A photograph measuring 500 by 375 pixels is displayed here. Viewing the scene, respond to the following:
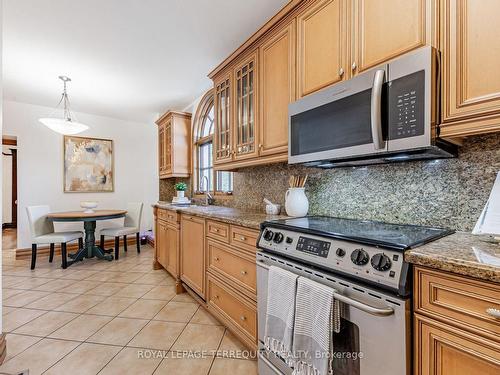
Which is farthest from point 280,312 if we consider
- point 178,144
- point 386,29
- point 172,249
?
point 178,144

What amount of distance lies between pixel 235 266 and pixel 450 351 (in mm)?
1301

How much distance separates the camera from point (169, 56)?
109 inches

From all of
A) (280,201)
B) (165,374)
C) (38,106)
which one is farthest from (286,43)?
(38,106)

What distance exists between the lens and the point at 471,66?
99 cm

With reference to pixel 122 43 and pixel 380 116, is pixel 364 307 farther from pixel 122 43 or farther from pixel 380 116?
pixel 122 43

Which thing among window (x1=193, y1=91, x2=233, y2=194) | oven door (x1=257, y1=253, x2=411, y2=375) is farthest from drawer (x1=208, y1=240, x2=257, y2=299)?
window (x1=193, y1=91, x2=233, y2=194)

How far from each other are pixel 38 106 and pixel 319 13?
206 inches

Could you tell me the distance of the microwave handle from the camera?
3.86 feet

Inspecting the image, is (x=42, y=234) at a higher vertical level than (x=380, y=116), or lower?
lower

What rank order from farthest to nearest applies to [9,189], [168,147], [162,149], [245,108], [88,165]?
[9,189] → [88,165] → [162,149] → [168,147] → [245,108]

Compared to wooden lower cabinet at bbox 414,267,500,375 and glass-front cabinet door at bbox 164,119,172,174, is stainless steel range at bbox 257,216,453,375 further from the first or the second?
glass-front cabinet door at bbox 164,119,172,174

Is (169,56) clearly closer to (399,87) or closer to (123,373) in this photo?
(399,87)

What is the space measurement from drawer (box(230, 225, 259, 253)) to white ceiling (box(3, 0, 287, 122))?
5.81 ft

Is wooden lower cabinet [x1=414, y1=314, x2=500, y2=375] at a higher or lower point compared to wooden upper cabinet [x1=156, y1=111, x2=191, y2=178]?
lower
